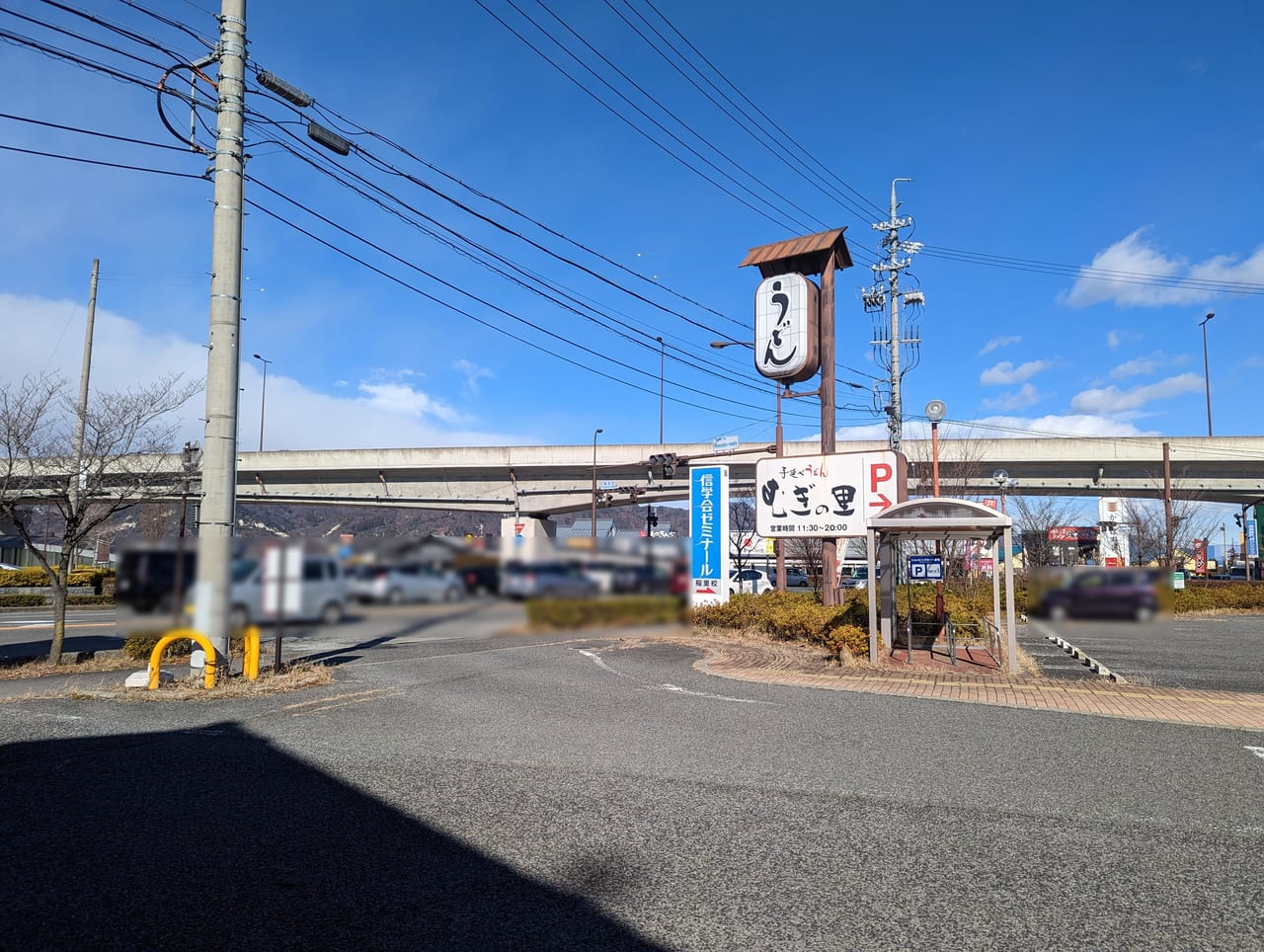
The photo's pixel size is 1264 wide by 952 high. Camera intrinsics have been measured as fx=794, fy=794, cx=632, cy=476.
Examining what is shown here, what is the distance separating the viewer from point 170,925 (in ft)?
11.9

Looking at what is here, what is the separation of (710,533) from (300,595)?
17.0 meters

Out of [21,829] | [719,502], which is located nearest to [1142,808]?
[21,829]

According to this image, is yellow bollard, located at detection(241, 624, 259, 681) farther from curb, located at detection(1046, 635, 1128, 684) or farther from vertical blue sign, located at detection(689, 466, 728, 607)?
curb, located at detection(1046, 635, 1128, 684)

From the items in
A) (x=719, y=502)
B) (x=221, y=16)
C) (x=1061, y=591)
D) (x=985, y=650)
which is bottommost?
(x=985, y=650)

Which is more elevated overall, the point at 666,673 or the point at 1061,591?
the point at 1061,591

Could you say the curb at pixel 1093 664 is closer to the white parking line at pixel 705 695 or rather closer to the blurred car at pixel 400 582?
the white parking line at pixel 705 695

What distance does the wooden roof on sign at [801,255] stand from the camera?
16.7 m

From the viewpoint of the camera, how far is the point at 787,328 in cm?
1706

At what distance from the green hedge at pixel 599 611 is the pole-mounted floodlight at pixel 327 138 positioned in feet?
17.7

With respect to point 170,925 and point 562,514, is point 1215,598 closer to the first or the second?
point 562,514

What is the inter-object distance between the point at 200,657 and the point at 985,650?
13.5m

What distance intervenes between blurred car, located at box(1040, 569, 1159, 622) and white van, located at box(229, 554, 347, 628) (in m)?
7.95

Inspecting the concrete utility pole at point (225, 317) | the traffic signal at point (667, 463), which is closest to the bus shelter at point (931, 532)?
the concrete utility pole at point (225, 317)

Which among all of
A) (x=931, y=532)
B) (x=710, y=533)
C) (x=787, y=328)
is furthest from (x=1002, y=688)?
(x=710, y=533)
